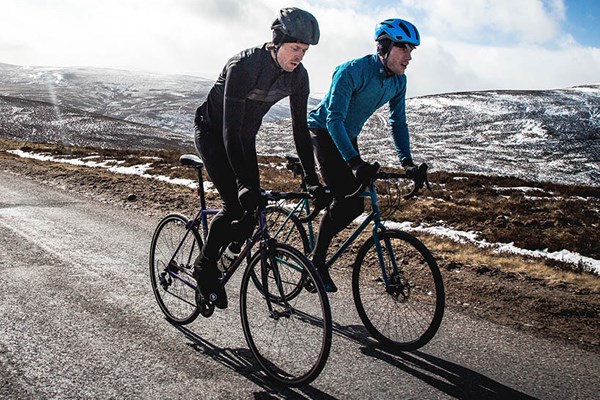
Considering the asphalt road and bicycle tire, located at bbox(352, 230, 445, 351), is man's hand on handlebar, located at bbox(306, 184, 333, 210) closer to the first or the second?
bicycle tire, located at bbox(352, 230, 445, 351)

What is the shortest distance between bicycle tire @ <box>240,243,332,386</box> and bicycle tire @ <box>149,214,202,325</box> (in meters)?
0.85

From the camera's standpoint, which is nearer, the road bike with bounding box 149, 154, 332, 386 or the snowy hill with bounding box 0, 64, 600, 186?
the road bike with bounding box 149, 154, 332, 386

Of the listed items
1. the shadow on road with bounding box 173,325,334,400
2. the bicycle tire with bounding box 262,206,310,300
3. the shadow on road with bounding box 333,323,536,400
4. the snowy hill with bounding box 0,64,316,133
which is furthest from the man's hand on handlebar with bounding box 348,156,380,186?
the snowy hill with bounding box 0,64,316,133

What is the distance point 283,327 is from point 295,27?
2.43m

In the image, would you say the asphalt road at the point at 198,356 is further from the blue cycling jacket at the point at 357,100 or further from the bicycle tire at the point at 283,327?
the blue cycling jacket at the point at 357,100

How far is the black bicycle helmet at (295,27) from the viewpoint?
3.66 metres

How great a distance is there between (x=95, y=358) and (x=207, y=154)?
1935 millimetres

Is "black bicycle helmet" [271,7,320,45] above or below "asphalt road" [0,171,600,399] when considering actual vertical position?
above

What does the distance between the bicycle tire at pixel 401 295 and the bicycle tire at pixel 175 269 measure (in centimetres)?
165

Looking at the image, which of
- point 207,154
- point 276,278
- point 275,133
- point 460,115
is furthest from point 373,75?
point 460,115

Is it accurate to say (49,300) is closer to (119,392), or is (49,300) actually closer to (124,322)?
(124,322)

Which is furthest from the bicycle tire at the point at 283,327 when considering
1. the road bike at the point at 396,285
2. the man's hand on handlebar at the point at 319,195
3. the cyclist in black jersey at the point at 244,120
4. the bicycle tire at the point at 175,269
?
the bicycle tire at the point at 175,269

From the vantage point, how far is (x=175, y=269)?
5051mm

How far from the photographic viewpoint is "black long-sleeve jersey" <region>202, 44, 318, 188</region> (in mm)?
3734
